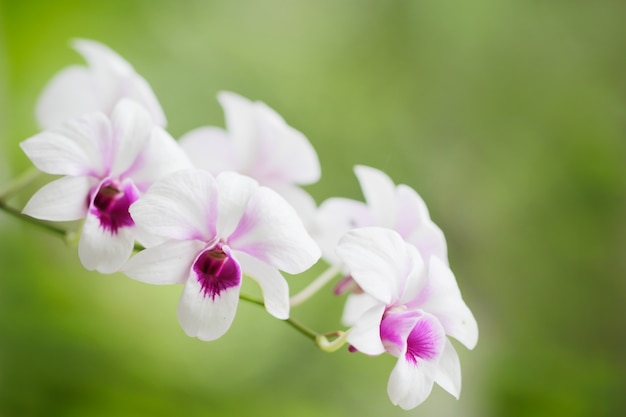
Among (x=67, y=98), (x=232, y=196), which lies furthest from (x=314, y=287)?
(x=67, y=98)

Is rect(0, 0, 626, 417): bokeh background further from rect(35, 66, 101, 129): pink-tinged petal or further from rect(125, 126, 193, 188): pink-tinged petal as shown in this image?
rect(125, 126, 193, 188): pink-tinged petal

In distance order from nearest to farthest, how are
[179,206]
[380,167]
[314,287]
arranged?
[179,206], [314,287], [380,167]

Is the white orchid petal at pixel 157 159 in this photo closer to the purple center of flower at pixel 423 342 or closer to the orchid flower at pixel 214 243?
the orchid flower at pixel 214 243

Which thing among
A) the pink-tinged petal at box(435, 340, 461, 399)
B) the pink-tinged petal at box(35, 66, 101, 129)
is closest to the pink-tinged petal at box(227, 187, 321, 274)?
the pink-tinged petal at box(435, 340, 461, 399)

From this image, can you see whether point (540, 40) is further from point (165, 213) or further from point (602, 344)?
point (165, 213)

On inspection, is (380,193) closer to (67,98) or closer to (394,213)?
(394,213)

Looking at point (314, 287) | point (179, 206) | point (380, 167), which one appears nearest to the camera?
point (179, 206)
